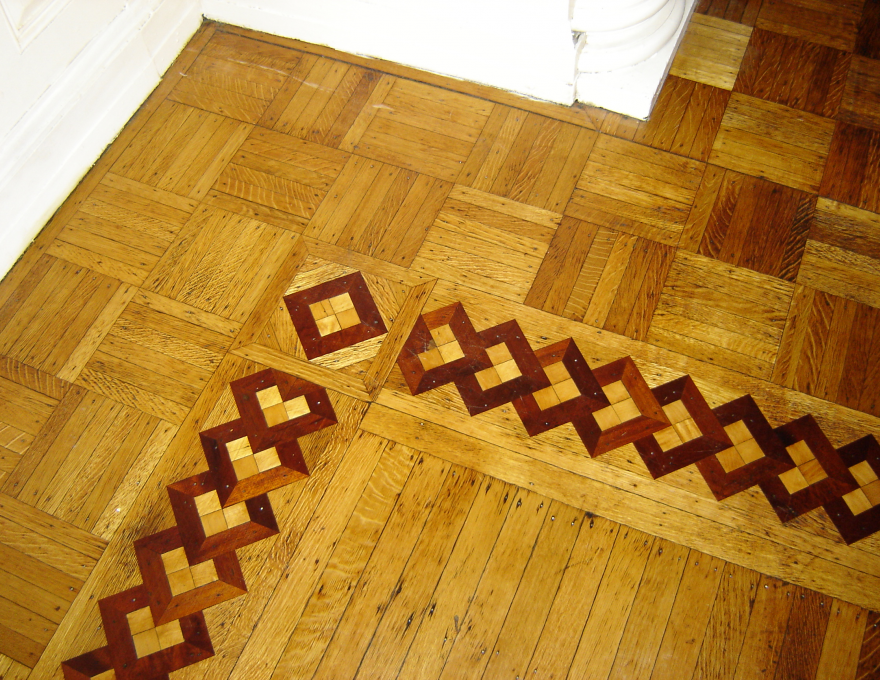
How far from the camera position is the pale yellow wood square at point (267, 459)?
1.28 m

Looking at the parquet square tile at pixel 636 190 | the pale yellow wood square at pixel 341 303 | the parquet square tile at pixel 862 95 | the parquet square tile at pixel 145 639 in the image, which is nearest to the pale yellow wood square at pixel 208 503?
the parquet square tile at pixel 145 639

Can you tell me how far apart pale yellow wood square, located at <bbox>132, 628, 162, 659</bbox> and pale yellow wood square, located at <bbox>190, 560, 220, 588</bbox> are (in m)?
0.09

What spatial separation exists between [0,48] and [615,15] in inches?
44.7

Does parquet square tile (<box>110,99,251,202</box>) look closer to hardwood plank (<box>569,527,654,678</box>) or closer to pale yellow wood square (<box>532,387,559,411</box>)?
pale yellow wood square (<box>532,387,559,411</box>)

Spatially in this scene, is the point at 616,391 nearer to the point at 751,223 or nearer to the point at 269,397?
the point at 751,223

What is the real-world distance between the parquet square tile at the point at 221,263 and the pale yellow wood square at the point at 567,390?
59 centimetres

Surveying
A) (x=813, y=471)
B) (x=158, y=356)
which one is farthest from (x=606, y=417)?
(x=158, y=356)

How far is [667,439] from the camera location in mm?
1282

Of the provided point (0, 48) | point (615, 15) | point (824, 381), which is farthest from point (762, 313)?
point (0, 48)

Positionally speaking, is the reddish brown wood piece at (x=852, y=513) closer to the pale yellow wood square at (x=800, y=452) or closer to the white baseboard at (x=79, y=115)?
the pale yellow wood square at (x=800, y=452)

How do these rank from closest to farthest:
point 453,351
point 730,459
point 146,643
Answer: point 146,643
point 730,459
point 453,351

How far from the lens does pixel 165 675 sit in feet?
3.71

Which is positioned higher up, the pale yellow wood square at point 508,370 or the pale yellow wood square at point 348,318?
the pale yellow wood square at point 348,318

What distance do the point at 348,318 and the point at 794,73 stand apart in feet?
3.76
